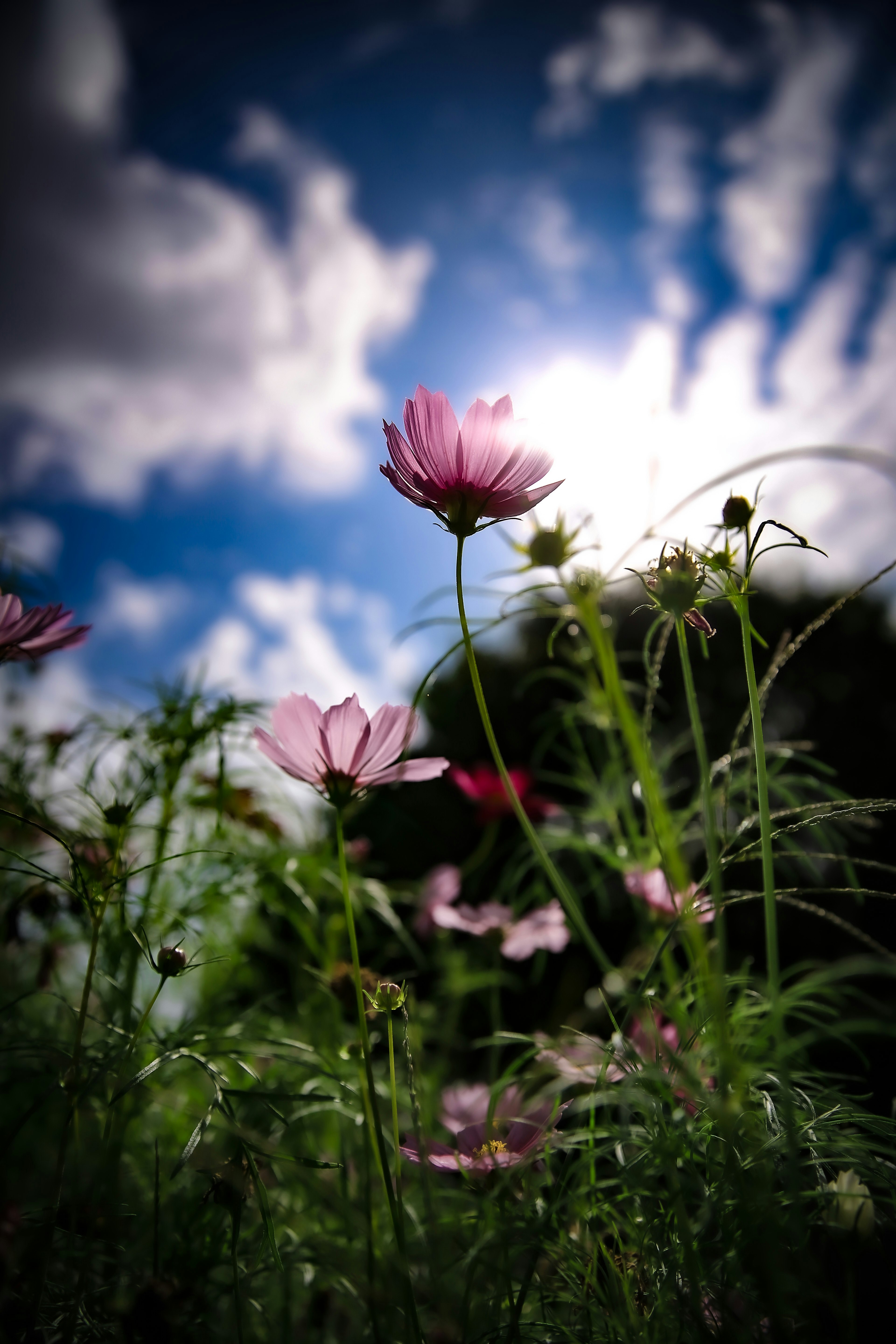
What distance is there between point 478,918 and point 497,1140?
29cm

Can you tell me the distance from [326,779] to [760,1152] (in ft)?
0.78

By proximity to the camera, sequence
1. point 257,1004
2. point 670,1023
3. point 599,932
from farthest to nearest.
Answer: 1. point 599,932
2. point 670,1023
3. point 257,1004

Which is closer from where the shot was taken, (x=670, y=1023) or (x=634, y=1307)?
(x=634, y=1307)

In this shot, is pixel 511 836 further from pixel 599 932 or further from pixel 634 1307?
pixel 634 1307

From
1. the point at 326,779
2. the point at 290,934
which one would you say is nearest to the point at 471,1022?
the point at 290,934

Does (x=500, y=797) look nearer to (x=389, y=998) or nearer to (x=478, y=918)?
(x=478, y=918)

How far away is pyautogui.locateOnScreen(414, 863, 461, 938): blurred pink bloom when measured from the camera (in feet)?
2.58

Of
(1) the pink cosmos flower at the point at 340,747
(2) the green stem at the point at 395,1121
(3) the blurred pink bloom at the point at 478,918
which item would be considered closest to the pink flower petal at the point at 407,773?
(1) the pink cosmos flower at the point at 340,747

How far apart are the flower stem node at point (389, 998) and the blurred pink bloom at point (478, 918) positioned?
1.15 feet

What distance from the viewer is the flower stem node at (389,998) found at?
0.31 meters

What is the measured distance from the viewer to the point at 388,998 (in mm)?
311

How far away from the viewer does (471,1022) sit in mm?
1821

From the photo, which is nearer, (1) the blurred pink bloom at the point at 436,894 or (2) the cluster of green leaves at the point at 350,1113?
(2) the cluster of green leaves at the point at 350,1113

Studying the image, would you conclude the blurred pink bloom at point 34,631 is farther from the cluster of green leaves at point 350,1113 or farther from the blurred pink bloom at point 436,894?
the blurred pink bloom at point 436,894
